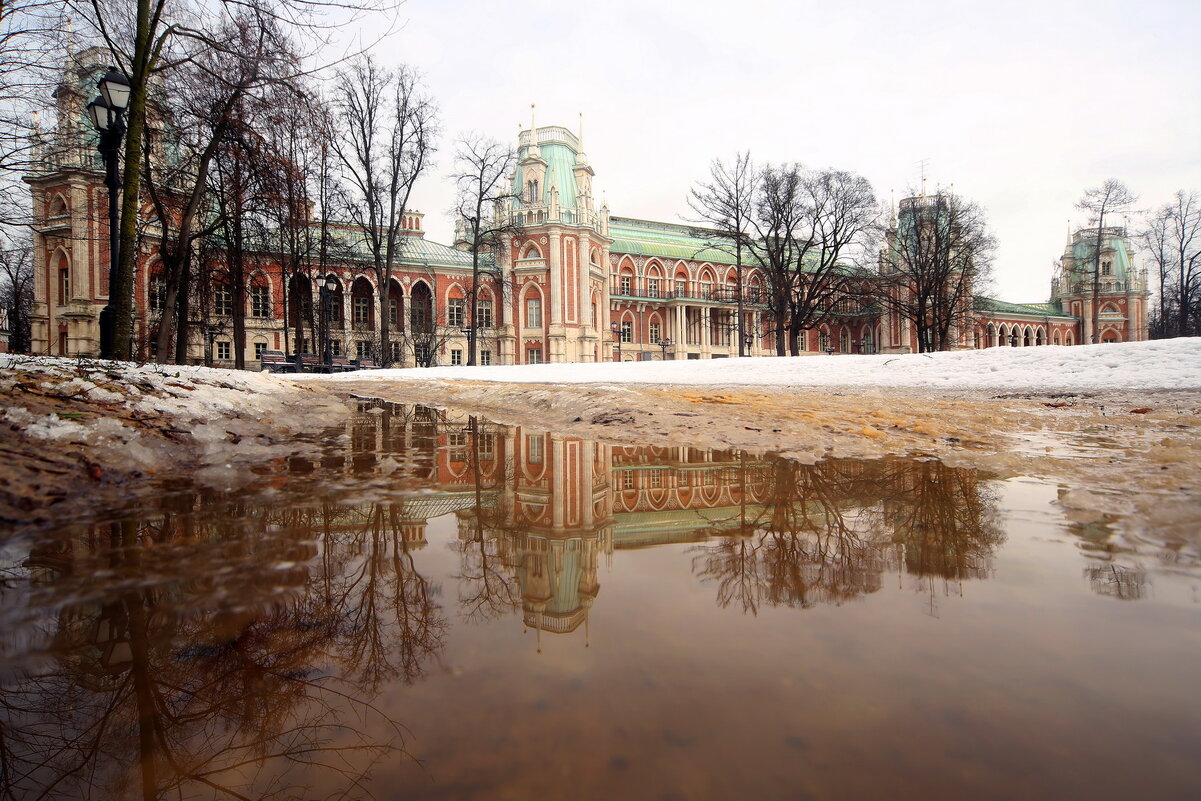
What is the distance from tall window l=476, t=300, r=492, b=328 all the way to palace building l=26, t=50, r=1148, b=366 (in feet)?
0.44

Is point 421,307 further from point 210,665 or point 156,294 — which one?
point 210,665

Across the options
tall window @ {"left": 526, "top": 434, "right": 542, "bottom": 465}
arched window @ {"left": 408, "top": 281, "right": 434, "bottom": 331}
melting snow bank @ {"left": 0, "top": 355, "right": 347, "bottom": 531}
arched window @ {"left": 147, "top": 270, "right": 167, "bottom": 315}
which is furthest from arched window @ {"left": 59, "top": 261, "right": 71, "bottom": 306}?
tall window @ {"left": 526, "top": 434, "right": 542, "bottom": 465}

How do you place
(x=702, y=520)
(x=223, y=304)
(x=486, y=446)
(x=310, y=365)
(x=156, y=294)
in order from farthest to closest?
(x=223, y=304) < (x=156, y=294) < (x=310, y=365) < (x=486, y=446) < (x=702, y=520)

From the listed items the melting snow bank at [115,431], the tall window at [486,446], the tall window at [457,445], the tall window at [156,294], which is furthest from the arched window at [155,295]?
the tall window at [486,446]

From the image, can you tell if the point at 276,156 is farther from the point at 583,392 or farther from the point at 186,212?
the point at 583,392

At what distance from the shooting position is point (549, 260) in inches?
1836

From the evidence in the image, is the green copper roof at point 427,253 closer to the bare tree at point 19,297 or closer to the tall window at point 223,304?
the tall window at point 223,304

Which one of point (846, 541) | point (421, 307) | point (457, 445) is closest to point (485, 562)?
point (846, 541)

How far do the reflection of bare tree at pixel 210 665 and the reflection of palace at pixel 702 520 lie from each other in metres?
0.37

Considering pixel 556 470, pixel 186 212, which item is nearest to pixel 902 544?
pixel 556 470

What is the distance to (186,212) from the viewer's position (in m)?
13.8

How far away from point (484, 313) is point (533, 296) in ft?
16.1

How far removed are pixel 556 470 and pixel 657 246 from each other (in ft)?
200

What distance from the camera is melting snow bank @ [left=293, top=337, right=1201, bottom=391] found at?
1102 cm
